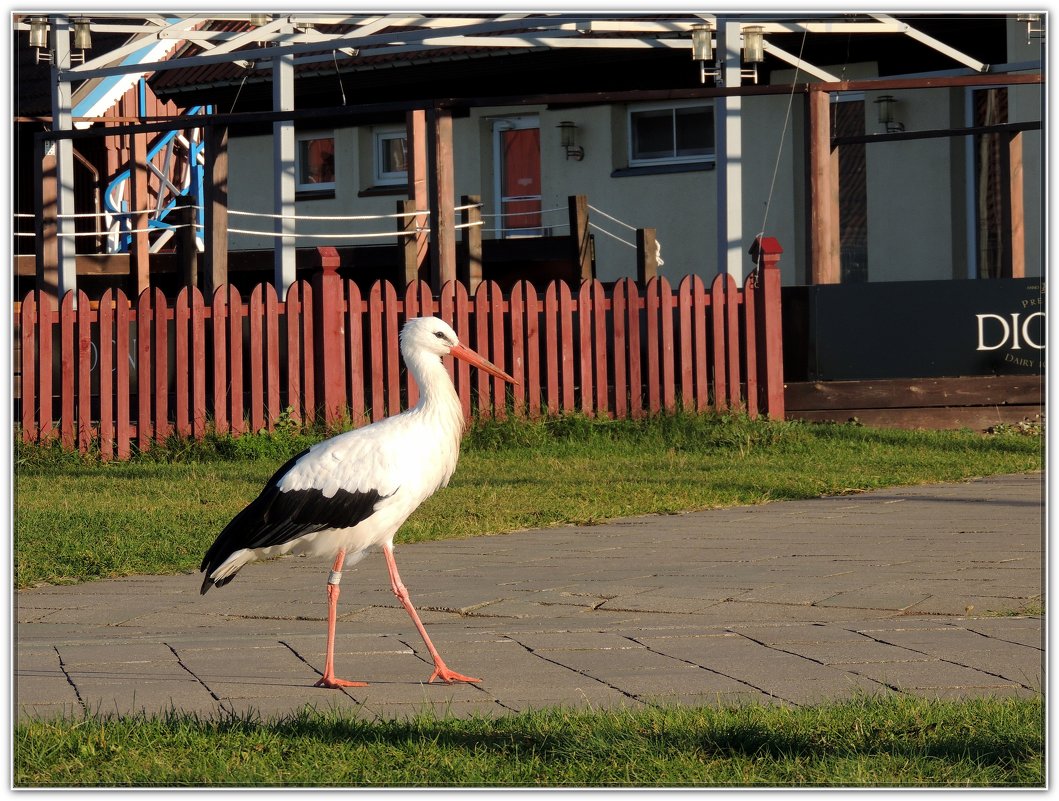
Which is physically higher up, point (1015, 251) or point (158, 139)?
point (158, 139)

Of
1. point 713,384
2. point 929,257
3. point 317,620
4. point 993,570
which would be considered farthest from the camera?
point 929,257

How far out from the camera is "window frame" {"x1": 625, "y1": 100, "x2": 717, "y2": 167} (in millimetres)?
20406

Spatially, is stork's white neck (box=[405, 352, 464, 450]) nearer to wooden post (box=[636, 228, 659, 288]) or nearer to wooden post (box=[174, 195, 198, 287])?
wooden post (box=[636, 228, 659, 288])

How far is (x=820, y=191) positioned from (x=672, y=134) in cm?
673

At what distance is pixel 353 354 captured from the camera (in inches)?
526

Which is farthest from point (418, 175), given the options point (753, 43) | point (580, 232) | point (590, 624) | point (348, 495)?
point (348, 495)

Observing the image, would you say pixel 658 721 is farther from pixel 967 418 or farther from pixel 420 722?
pixel 967 418

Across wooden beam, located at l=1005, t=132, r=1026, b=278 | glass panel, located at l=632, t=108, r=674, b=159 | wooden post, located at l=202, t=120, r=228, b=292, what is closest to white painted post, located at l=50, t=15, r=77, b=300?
wooden post, located at l=202, t=120, r=228, b=292

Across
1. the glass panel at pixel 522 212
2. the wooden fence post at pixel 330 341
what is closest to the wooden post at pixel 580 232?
the wooden fence post at pixel 330 341

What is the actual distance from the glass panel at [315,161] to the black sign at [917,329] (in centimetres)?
1138

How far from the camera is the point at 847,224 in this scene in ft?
65.4

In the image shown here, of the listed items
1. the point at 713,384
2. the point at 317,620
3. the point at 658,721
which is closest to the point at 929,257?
the point at 713,384

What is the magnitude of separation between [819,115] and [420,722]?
10929 mm

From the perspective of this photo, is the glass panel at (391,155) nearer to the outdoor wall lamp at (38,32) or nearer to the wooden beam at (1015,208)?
the outdoor wall lamp at (38,32)
